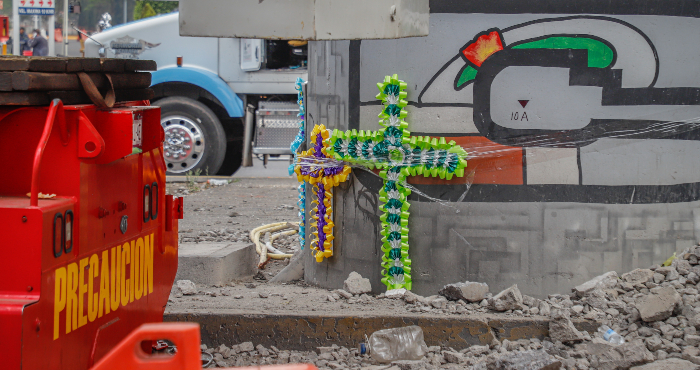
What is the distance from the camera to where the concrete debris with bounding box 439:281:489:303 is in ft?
15.6

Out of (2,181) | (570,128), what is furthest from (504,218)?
(2,181)

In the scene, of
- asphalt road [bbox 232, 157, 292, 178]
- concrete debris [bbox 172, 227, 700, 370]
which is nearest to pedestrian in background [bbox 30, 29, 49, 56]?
asphalt road [bbox 232, 157, 292, 178]

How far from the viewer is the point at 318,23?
10.6 feet

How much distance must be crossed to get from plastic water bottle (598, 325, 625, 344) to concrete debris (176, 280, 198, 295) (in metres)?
2.84

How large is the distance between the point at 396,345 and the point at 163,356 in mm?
2007

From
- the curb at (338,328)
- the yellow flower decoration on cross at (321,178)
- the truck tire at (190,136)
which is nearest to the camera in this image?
the curb at (338,328)

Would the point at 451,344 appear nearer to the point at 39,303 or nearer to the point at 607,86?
the point at 607,86

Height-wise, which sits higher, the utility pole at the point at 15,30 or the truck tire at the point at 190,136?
the utility pole at the point at 15,30

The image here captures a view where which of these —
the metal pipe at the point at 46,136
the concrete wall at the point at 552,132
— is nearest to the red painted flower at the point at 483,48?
the concrete wall at the point at 552,132

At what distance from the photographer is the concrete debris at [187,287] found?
5233mm

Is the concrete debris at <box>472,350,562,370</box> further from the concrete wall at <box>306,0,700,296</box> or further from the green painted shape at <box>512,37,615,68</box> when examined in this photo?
the green painted shape at <box>512,37,615,68</box>

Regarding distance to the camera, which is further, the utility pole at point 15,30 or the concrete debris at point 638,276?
the utility pole at point 15,30

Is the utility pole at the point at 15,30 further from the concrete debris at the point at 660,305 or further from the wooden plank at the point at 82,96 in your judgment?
the concrete debris at the point at 660,305

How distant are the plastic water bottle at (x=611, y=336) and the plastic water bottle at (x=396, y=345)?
3.54ft
